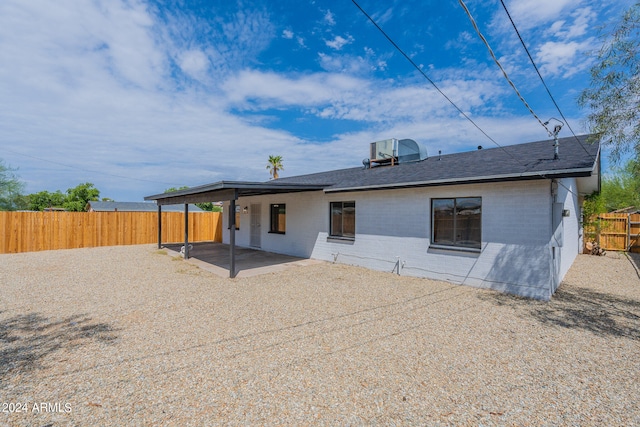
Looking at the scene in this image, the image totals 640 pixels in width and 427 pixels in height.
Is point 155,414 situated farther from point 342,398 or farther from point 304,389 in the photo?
point 342,398

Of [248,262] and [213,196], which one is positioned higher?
[213,196]

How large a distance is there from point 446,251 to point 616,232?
1229 cm

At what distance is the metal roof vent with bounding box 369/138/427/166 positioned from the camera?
1206 centimetres

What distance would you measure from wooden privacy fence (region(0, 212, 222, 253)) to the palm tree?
14.4 meters

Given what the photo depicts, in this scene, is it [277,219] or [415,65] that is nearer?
[415,65]

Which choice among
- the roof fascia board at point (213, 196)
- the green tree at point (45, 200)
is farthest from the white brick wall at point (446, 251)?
the green tree at point (45, 200)

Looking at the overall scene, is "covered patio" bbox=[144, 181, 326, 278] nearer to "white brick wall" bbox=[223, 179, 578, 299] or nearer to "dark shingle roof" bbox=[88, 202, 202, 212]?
"white brick wall" bbox=[223, 179, 578, 299]

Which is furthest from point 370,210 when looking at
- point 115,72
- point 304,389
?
point 115,72

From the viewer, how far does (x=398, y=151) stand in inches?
488

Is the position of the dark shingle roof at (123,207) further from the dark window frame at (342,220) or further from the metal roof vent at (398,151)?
the metal roof vent at (398,151)

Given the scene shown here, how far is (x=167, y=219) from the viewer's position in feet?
56.8

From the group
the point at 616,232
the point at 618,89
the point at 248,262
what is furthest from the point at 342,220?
the point at 616,232

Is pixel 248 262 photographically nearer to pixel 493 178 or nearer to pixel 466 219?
pixel 466 219

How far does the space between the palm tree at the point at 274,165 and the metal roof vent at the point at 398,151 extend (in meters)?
20.3
